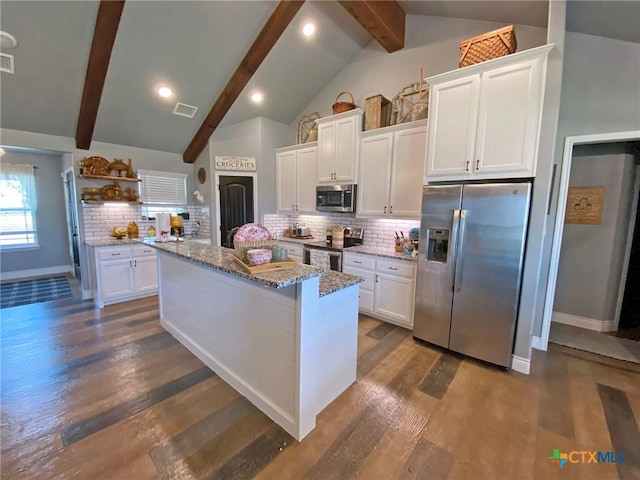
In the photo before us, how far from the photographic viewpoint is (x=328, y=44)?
375cm

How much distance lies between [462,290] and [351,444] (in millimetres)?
1673

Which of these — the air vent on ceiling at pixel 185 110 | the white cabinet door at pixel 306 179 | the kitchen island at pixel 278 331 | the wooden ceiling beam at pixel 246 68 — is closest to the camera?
the kitchen island at pixel 278 331

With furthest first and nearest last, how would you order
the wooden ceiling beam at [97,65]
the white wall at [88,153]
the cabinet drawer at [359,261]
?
the white wall at [88,153] → the cabinet drawer at [359,261] → the wooden ceiling beam at [97,65]

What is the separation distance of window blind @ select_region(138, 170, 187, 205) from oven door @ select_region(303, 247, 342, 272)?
2718 millimetres

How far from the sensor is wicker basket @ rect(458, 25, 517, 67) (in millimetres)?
2367

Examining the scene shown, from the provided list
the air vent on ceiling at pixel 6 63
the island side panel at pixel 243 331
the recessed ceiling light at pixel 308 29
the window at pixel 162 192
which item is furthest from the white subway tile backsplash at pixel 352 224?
the air vent on ceiling at pixel 6 63

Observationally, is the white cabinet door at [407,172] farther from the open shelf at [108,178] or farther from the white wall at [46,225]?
the white wall at [46,225]

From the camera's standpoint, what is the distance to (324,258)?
380cm

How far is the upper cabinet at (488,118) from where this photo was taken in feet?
7.29

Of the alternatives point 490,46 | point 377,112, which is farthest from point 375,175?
point 490,46

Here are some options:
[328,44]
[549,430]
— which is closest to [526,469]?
[549,430]

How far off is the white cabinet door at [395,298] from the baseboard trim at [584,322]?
2097mm

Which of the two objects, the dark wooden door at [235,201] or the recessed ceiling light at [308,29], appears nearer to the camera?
the recessed ceiling light at [308,29]

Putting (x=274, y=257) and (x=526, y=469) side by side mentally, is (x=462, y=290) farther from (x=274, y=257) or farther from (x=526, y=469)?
(x=274, y=257)
